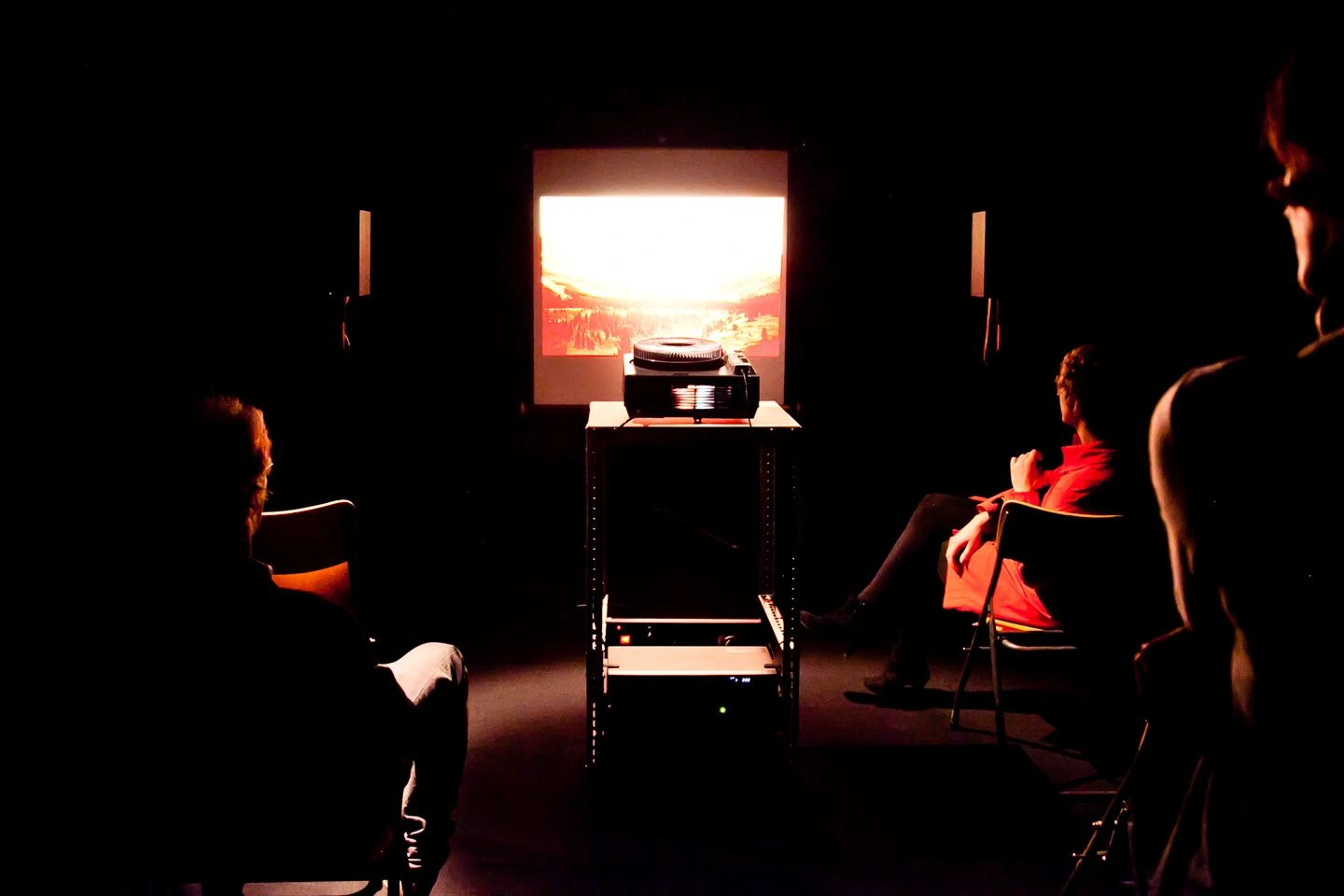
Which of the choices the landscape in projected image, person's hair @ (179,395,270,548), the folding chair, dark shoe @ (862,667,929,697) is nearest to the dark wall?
the landscape in projected image

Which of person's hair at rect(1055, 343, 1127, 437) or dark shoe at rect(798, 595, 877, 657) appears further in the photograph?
dark shoe at rect(798, 595, 877, 657)

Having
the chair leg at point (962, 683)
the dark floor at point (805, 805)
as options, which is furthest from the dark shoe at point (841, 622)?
the chair leg at point (962, 683)

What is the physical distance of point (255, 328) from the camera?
3922mm

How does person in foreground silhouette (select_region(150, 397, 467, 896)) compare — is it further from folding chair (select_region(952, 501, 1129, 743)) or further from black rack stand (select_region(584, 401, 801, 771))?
folding chair (select_region(952, 501, 1129, 743))

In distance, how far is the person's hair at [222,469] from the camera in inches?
67.0

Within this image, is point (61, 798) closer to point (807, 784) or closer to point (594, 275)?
point (807, 784)

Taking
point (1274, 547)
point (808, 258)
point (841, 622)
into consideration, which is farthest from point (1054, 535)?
point (808, 258)

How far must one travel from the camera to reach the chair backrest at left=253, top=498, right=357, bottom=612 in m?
2.58

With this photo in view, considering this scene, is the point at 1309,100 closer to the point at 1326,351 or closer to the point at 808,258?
the point at 1326,351

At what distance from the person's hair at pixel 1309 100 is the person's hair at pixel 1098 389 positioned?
7.19 ft

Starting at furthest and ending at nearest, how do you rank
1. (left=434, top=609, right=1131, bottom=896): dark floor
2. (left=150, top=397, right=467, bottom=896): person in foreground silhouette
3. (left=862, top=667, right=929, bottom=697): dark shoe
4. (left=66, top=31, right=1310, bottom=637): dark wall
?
(left=66, top=31, right=1310, bottom=637): dark wall → (left=862, top=667, right=929, bottom=697): dark shoe → (left=434, top=609, right=1131, bottom=896): dark floor → (left=150, top=397, right=467, bottom=896): person in foreground silhouette

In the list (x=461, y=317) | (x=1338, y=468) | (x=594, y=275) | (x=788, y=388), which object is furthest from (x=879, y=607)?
(x=1338, y=468)

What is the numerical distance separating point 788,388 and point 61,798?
Result: 3286mm

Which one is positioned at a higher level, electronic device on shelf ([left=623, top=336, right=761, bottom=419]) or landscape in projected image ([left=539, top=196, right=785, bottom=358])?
landscape in projected image ([left=539, top=196, right=785, bottom=358])
